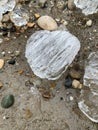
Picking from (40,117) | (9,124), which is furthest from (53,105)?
(9,124)

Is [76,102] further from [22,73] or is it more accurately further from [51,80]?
[22,73]

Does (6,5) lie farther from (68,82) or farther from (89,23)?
(68,82)

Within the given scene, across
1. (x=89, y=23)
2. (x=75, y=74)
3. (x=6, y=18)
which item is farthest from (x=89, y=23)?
(x=6, y=18)

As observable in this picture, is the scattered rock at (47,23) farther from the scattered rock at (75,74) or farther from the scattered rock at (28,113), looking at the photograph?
the scattered rock at (28,113)

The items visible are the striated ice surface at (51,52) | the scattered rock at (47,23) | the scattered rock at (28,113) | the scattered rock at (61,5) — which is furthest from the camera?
the scattered rock at (61,5)

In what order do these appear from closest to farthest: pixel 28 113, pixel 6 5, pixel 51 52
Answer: pixel 28 113 → pixel 51 52 → pixel 6 5

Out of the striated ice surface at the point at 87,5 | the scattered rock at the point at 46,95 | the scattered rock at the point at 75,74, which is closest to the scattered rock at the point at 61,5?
the striated ice surface at the point at 87,5
